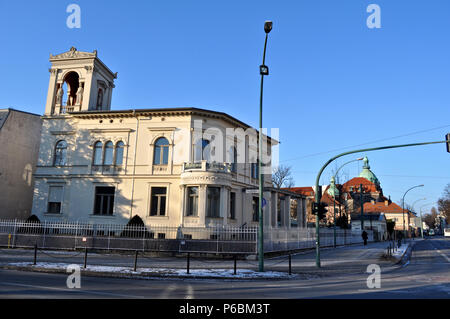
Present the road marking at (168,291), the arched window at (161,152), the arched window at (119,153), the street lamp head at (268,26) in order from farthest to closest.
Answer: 1. the arched window at (119,153)
2. the arched window at (161,152)
3. the street lamp head at (268,26)
4. the road marking at (168,291)

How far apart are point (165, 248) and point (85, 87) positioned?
60.0ft

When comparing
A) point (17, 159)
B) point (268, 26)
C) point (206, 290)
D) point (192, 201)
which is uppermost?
point (268, 26)

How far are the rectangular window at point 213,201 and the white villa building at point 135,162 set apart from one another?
8 centimetres

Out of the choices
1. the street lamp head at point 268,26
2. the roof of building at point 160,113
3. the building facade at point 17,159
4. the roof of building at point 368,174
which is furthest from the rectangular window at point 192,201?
the roof of building at point 368,174

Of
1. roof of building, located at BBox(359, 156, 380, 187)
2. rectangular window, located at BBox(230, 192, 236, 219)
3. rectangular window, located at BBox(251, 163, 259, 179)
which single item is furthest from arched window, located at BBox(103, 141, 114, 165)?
roof of building, located at BBox(359, 156, 380, 187)

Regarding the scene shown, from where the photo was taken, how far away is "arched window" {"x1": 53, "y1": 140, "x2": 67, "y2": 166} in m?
31.0

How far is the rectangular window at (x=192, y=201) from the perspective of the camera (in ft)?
87.8

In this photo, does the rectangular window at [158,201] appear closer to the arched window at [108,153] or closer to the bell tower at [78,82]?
the arched window at [108,153]

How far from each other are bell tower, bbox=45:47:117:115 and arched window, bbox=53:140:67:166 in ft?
9.69

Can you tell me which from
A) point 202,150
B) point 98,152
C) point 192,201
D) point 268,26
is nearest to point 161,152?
point 202,150

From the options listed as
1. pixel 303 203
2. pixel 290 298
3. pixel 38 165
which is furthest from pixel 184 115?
pixel 290 298

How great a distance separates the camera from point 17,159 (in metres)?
31.7

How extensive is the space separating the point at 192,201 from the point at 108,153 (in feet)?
29.2

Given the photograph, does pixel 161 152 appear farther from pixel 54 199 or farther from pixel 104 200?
pixel 54 199
